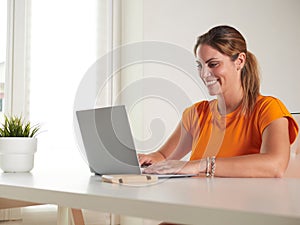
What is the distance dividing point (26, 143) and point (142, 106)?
177 cm

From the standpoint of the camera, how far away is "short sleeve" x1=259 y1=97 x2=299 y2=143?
1.50 meters

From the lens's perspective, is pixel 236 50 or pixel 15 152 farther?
pixel 236 50

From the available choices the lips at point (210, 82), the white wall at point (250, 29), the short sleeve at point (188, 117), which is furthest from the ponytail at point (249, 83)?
the white wall at point (250, 29)

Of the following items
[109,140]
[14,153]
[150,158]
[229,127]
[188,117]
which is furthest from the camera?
[188,117]

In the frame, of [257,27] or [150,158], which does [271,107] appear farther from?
[257,27]

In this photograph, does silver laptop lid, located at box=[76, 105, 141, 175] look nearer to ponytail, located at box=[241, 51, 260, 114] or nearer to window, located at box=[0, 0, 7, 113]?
ponytail, located at box=[241, 51, 260, 114]

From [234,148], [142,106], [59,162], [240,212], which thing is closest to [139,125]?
[142,106]

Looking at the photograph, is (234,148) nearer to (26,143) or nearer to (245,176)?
(245,176)

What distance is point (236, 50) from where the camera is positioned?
5.61ft

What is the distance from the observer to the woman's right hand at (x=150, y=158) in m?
1.53

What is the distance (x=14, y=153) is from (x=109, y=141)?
416 millimetres

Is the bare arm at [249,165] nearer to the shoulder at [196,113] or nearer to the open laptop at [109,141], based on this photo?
the open laptop at [109,141]

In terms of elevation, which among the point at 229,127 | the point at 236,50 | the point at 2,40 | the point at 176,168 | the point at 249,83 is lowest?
the point at 176,168

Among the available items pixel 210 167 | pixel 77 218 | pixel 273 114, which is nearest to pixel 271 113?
pixel 273 114
